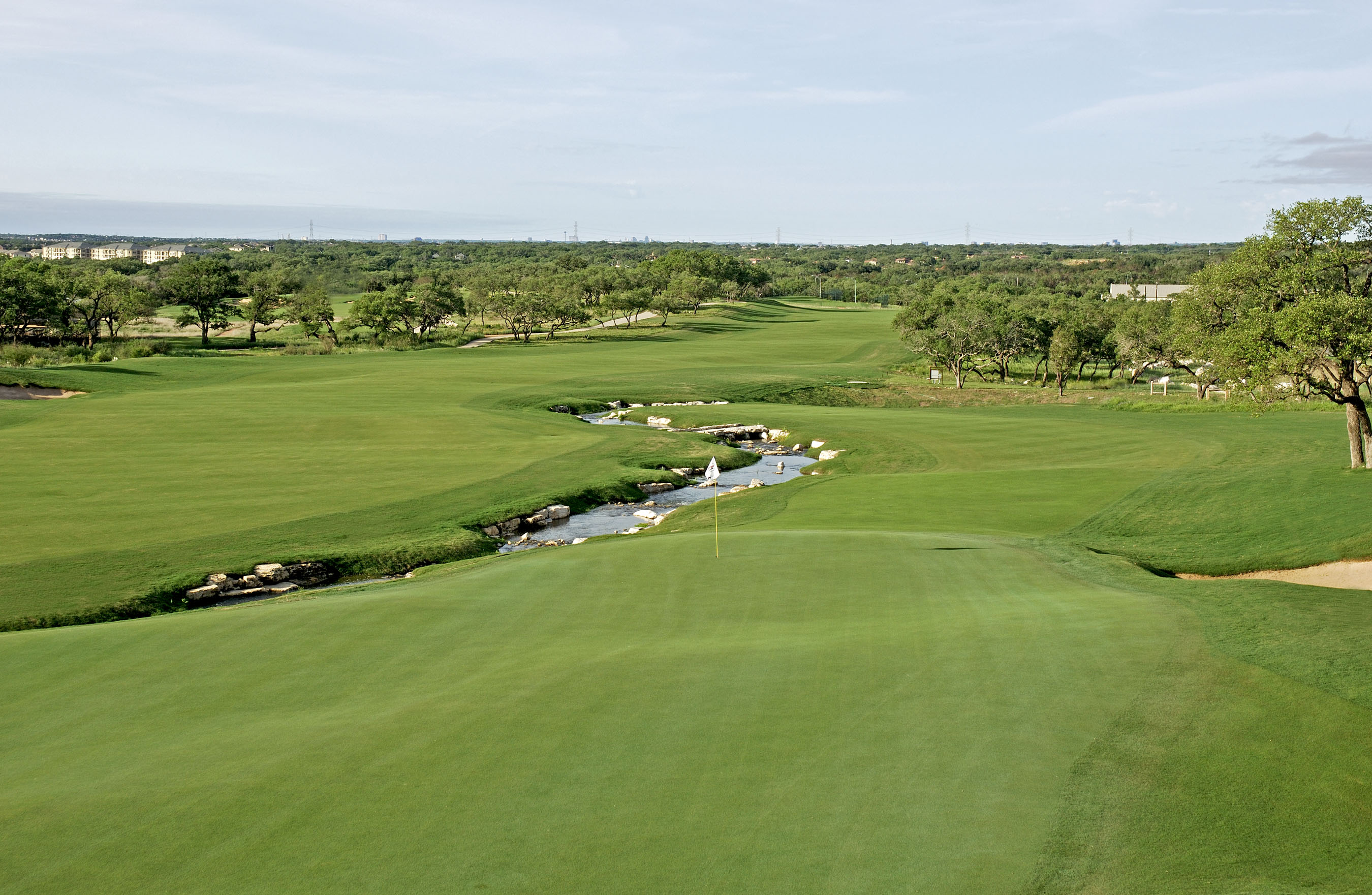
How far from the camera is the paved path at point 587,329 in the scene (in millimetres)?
Answer: 112125

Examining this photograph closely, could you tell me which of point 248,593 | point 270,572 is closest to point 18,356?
point 270,572

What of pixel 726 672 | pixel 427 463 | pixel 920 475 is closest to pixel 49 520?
pixel 427 463

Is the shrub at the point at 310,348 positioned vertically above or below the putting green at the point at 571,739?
above

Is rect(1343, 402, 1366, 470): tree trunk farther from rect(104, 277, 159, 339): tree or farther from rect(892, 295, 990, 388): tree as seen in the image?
rect(104, 277, 159, 339): tree

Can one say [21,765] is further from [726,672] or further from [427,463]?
[427,463]

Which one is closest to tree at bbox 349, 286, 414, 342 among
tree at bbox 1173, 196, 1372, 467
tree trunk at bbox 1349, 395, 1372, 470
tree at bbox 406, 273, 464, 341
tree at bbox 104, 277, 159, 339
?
tree at bbox 406, 273, 464, 341

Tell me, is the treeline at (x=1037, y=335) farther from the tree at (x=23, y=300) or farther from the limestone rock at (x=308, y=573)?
the tree at (x=23, y=300)

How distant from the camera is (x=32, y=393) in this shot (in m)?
58.4

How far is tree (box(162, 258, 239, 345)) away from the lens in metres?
110

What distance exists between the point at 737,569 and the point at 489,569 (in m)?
6.21

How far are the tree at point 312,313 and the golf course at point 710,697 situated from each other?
79.5 m

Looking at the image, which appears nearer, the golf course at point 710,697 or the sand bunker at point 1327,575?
the golf course at point 710,697

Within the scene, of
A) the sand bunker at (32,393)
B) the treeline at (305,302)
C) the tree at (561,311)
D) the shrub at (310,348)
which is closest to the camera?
the sand bunker at (32,393)

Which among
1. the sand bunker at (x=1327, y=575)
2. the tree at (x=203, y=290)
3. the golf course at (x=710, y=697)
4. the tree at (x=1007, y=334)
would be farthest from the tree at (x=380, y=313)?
the sand bunker at (x=1327, y=575)
